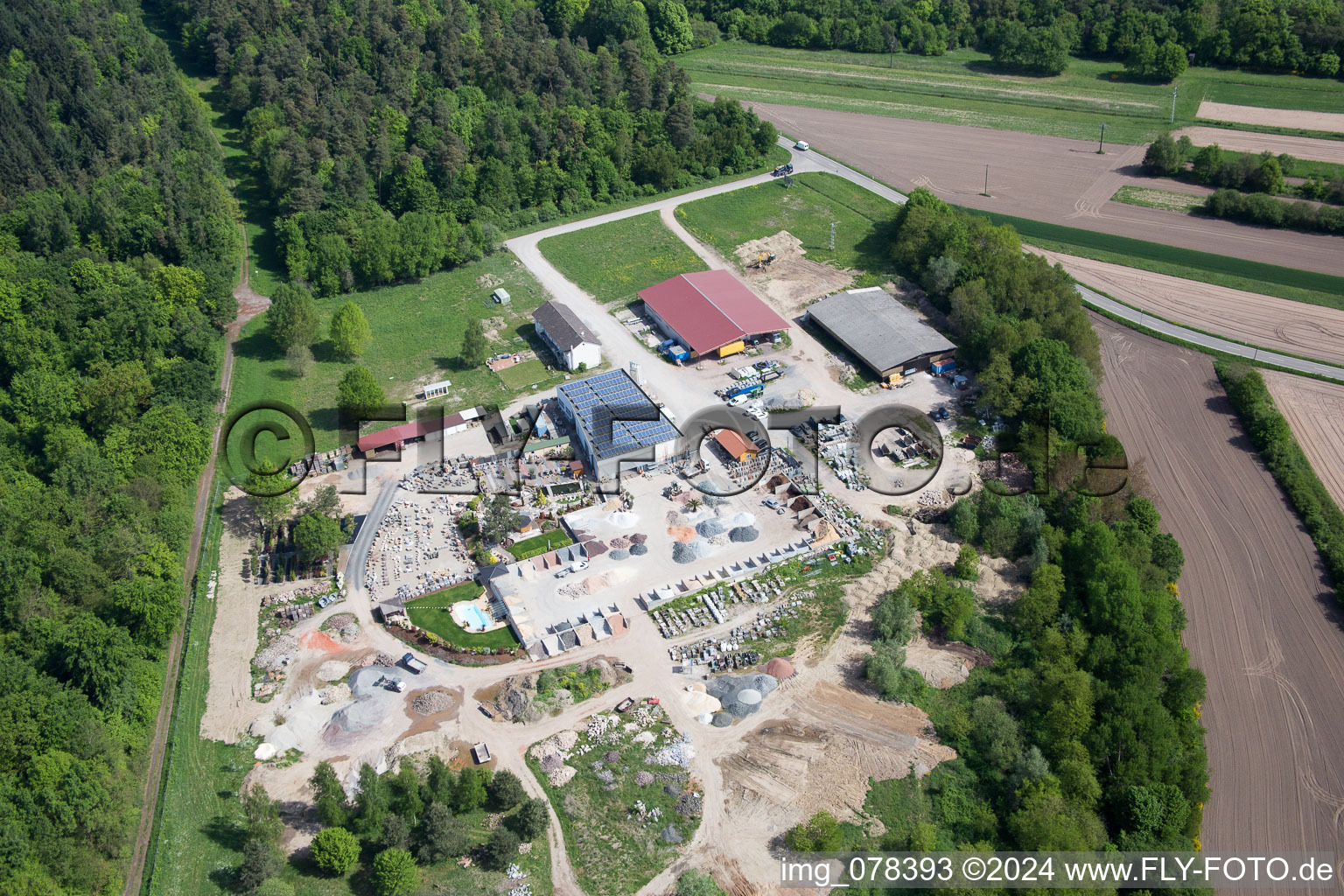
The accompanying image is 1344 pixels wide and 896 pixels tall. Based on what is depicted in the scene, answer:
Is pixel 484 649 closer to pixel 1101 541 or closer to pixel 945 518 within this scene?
pixel 945 518

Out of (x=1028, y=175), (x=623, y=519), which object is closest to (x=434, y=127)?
(x=623, y=519)

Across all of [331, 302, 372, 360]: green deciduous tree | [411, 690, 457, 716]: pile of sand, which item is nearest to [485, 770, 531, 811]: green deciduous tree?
[411, 690, 457, 716]: pile of sand

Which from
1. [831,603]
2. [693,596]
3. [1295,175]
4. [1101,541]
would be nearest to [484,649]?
[693,596]

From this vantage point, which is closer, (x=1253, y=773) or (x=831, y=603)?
(x=1253, y=773)

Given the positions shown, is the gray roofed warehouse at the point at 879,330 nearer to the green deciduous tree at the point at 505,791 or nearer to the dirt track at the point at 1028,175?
the dirt track at the point at 1028,175

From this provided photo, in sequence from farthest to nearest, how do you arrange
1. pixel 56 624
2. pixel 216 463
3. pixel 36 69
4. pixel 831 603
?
pixel 36 69 < pixel 216 463 < pixel 831 603 < pixel 56 624

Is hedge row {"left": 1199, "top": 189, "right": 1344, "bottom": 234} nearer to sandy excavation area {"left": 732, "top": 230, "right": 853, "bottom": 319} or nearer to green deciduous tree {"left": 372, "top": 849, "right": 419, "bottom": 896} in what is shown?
sandy excavation area {"left": 732, "top": 230, "right": 853, "bottom": 319}
